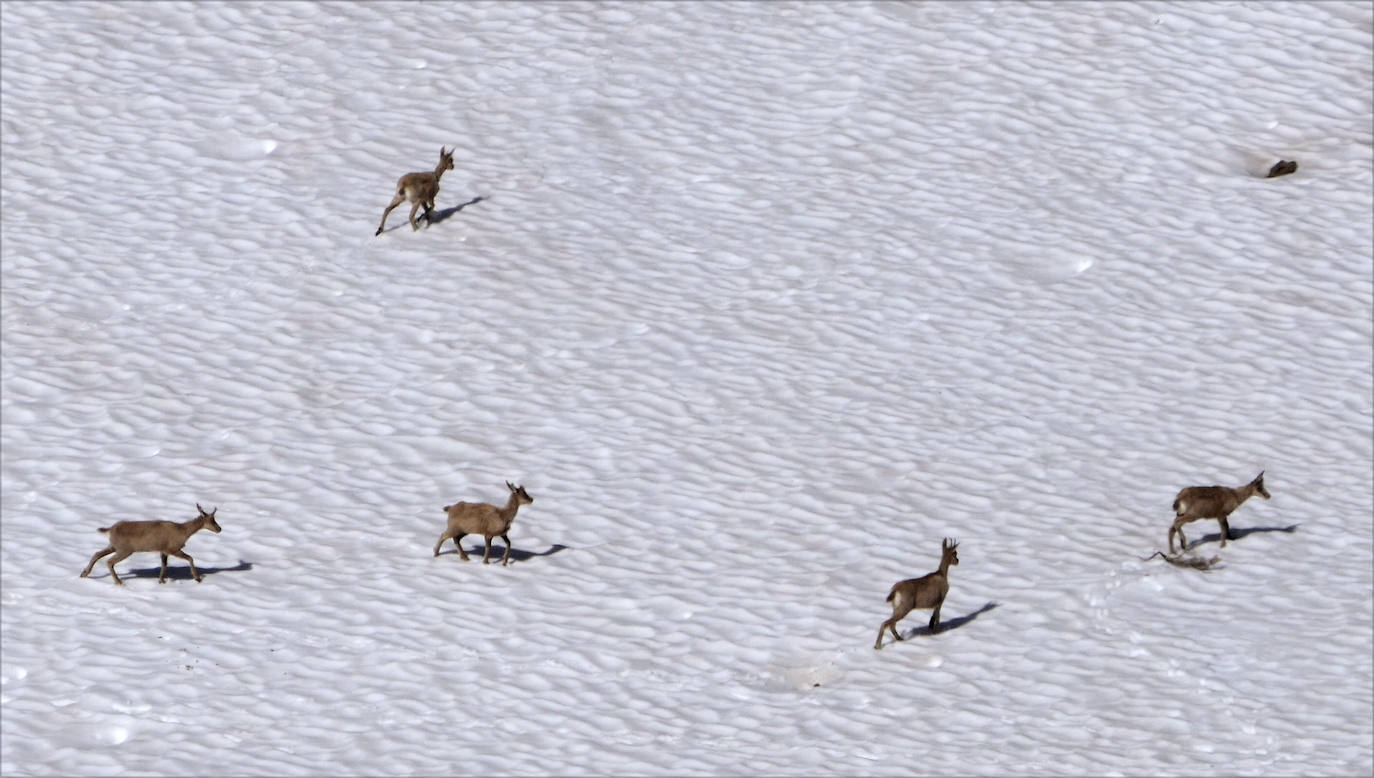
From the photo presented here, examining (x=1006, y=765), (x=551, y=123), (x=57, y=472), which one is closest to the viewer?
(x=1006, y=765)

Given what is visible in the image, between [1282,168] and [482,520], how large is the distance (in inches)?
481

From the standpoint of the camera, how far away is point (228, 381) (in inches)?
861

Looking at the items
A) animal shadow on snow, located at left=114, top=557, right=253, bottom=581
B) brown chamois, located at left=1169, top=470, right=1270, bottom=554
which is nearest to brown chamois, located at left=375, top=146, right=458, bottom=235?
animal shadow on snow, located at left=114, top=557, right=253, bottom=581

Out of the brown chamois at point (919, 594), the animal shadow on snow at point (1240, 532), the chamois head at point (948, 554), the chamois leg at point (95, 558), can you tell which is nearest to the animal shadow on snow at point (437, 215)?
the chamois leg at point (95, 558)

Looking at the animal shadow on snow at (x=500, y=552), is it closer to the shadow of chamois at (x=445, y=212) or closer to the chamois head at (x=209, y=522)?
the chamois head at (x=209, y=522)

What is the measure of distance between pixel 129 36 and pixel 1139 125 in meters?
13.4

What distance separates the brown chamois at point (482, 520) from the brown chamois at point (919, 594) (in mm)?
3510

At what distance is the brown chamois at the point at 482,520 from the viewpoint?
18547 millimetres

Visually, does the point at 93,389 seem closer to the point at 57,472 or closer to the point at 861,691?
the point at 57,472

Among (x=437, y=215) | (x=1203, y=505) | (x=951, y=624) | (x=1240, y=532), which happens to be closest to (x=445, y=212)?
(x=437, y=215)

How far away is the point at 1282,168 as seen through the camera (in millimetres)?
25594

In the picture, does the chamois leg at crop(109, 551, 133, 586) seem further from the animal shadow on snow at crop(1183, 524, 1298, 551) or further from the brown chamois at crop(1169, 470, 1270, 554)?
the animal shadow on snow at crop(1183, 524, 1298, 551)

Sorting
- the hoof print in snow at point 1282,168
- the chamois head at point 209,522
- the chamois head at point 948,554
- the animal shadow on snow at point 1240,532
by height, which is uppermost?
the hoof print in snow at point 1282,168

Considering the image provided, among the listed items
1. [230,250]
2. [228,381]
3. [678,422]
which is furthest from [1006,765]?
[230,250]
